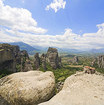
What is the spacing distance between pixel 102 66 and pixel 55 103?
192 m

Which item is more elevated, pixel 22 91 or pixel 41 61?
pixel 22 91

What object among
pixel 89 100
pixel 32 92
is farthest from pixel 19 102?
pixel 89 100

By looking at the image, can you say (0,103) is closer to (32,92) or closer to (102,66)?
(32,92)

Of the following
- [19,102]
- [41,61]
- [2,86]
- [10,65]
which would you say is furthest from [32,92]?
[41,61]

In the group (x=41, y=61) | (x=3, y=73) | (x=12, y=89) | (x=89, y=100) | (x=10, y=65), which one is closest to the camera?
(x=89, y=100)

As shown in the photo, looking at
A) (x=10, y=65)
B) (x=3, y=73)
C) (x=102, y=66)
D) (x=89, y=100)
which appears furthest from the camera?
(x=102, y=66)

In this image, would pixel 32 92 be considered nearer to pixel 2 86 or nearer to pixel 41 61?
pixel 2 86

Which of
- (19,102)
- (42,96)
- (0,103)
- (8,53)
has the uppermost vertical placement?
(8,53)

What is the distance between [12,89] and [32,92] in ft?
9.32

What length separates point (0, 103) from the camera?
32.9 ft

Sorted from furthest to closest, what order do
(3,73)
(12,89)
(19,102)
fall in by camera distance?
(3,73), (12,89), (19,102)

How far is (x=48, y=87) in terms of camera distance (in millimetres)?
9375

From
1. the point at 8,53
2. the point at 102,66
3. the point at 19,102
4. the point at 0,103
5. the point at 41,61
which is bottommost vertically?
the point at 102,66

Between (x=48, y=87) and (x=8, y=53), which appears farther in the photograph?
(x=8, y=53)
